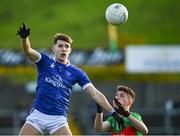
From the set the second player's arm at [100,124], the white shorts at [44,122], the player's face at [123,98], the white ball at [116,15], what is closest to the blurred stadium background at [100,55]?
the white ball at [116,15]

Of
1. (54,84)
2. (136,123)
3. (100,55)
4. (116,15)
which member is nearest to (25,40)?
(54,84)

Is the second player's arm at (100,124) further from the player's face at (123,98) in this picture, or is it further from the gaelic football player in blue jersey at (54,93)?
the player's face at (123,98)

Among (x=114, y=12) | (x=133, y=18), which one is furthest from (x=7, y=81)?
(x=114, y=12)

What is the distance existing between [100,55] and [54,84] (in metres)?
15.5

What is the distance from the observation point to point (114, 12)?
12570mm

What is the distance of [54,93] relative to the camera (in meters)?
11.7

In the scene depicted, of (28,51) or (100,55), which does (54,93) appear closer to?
(28,51)

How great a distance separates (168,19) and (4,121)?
12045 millimetres

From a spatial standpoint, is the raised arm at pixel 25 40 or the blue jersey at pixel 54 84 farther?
the blue jersey at pixel 54 84

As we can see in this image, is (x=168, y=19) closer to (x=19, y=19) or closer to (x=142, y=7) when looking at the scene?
(x=142, y=7)

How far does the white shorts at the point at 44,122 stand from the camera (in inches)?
459

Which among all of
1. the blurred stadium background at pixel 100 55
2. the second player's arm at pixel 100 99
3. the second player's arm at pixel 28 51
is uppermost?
the blurred stadium background at pixel 100 55

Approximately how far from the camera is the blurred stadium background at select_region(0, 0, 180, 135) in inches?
946

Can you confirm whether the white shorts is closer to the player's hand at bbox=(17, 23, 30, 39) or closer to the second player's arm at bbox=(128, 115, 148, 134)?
the second player's arm at bbox=(128, 115, 148, 134)
